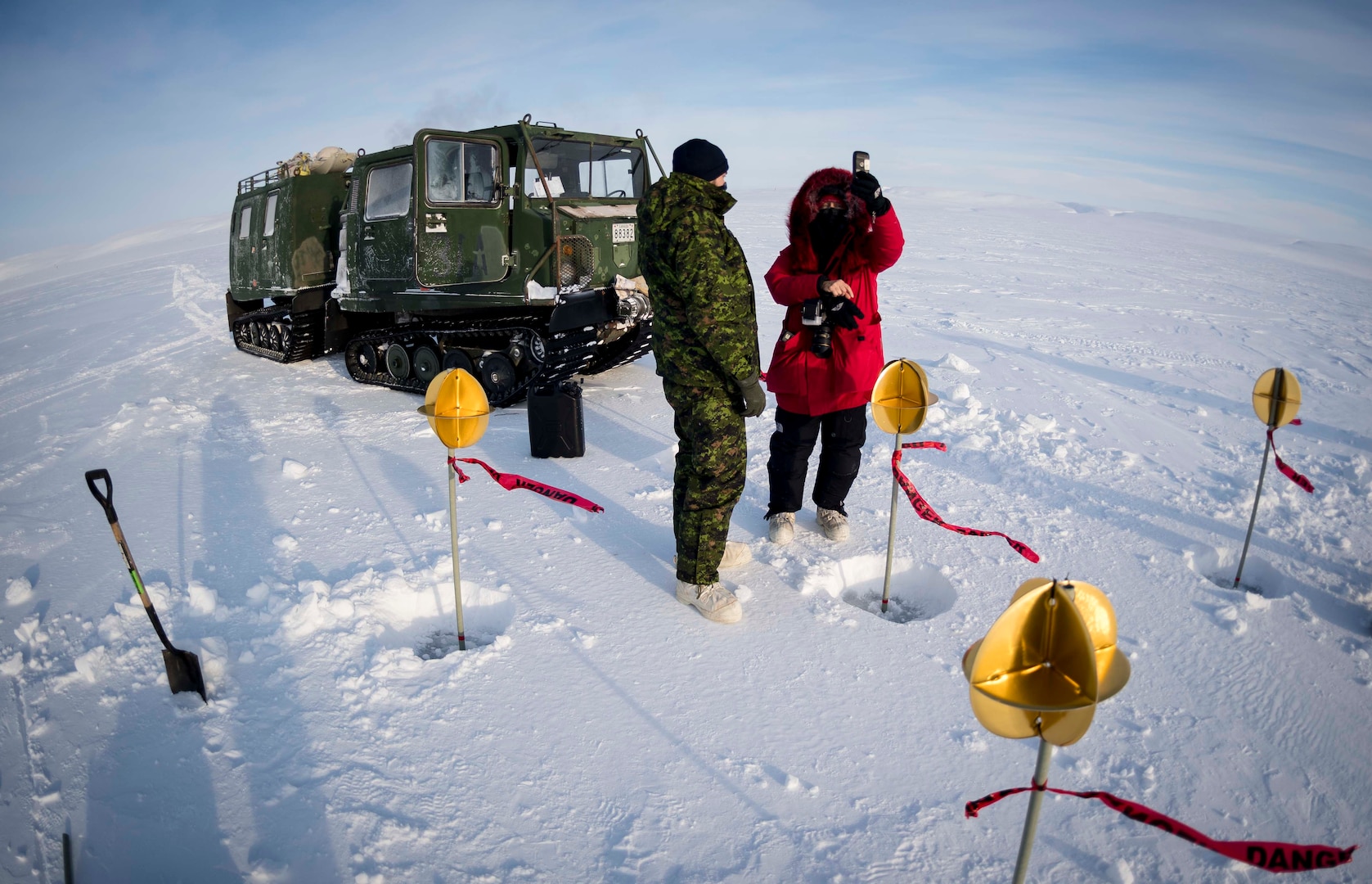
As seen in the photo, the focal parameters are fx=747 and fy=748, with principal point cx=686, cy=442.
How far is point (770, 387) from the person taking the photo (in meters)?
3.85

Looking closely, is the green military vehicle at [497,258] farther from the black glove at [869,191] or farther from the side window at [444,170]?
the black glove at [869,191]

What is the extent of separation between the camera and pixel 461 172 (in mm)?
6977

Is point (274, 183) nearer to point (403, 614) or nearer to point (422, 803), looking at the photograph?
point (403, 614)

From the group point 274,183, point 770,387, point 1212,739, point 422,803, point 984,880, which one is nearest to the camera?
point 984,880

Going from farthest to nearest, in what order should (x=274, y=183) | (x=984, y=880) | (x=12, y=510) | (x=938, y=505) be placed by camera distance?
1. (x=274, y=183)
2. (x=12, y=510)
3. (x=938, y=505)
4. (x=984, y=880)

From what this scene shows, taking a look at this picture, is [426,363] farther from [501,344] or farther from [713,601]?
[713,601]

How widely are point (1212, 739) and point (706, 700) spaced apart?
181 centimetres

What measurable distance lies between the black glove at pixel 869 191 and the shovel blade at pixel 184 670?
10.7 feet

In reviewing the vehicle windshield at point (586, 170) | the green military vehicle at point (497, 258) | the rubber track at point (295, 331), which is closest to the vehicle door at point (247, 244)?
the rubber track at point (295, 331)

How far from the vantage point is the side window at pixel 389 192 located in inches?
287

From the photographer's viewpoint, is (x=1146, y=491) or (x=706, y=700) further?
(x=1146, y=491)

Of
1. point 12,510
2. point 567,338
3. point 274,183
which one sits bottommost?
point 12,510

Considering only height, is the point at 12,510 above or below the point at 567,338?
below

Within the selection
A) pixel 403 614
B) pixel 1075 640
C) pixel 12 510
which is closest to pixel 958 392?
pixel 403 614
